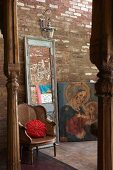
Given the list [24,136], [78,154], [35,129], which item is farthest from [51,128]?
[78,154]

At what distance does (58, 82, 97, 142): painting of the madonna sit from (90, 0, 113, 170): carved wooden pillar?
3955 millimetres

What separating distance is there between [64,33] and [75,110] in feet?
5.86

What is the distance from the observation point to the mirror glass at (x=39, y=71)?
5.23 metres

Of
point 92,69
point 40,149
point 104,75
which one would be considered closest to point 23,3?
point 92,69

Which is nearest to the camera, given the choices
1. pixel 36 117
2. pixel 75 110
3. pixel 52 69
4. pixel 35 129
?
pixel 35 129

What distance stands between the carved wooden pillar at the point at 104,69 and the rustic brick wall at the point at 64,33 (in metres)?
3.74

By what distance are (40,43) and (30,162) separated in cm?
246

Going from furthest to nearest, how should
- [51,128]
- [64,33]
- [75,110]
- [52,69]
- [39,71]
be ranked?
[64,33], [75,110], [52,69], [39,71], [51,128]

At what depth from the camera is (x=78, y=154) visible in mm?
4703

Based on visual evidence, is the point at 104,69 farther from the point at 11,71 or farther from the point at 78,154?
the point at 78,154

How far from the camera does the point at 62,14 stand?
581 centimetres

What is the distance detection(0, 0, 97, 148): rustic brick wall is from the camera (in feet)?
17.4

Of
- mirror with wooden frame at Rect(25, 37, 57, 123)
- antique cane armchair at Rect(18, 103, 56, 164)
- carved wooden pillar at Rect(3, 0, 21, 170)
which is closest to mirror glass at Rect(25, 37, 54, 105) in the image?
mirror with wooden frame at Rect(25, 37, 57, 123)

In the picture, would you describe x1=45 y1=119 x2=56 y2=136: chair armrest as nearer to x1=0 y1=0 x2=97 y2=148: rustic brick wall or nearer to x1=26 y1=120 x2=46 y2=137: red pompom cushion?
x1=26 y1=120 x2=46 y2=137: red pompom cushion
